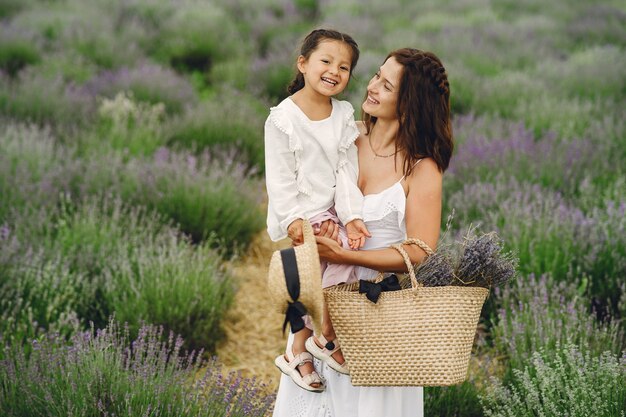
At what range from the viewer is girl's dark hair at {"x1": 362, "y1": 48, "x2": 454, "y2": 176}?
2.01 meters

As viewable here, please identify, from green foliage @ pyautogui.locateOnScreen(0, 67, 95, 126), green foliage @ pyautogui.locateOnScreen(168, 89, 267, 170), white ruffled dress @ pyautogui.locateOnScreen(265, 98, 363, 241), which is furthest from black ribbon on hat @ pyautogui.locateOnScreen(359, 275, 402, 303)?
green foliage @ pyautogui.locateOnScreen(0, 67, 95, 126)

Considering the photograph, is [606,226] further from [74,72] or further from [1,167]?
[74,72]

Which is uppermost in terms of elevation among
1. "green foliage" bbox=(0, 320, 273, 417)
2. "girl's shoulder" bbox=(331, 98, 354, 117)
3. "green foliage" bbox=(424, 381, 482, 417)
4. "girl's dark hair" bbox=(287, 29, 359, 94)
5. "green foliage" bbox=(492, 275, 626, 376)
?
"girl's dark hair" bbox=(287, 29, 359, 94)

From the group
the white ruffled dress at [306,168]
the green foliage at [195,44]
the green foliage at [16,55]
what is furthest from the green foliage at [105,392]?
the green foliage at [195,44]

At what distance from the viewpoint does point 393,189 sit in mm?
1991

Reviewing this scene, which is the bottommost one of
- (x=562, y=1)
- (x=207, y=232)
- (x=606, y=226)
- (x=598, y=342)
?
(x=207, y=232)

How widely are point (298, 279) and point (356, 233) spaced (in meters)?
0.37

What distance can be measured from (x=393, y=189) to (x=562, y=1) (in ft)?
47.2

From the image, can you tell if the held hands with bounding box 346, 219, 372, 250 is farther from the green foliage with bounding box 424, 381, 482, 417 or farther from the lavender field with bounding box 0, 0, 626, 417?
the green foliage with bounding box 424, 381, 482, 417

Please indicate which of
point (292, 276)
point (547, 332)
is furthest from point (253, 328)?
point (292, 276)

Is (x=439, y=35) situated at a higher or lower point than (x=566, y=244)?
Result: higher

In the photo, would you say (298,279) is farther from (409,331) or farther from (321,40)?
(321,40)

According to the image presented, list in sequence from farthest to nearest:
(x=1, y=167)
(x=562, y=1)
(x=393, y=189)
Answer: (x=562, y=1), (x=1, y=167), (x=393, y=189)

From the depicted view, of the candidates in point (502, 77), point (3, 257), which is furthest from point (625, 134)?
Answer: point (3, 257)
